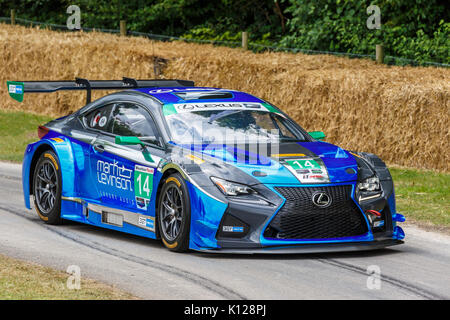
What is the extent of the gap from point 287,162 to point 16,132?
1455 centimetres

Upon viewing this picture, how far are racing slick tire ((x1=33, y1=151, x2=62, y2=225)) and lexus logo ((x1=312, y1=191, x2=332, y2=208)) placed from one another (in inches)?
133

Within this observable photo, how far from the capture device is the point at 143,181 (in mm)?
9375

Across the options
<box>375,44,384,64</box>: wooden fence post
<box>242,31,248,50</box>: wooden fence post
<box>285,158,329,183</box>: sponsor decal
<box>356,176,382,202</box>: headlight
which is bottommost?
<box>356,176,382,202</box>: headlight

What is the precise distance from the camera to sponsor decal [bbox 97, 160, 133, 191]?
961 cm

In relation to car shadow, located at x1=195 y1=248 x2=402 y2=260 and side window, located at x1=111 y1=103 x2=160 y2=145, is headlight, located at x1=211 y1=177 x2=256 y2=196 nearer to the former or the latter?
car shadow, located at x1=195 y1=248 x2=402 y2=260

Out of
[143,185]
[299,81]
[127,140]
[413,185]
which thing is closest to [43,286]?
[143,185]

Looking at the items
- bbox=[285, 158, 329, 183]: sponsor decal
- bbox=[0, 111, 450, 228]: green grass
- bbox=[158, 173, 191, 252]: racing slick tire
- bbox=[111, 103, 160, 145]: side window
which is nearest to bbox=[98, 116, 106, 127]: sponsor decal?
bbox=[111, 103, 160, 145]: side window

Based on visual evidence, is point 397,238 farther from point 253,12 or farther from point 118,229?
point 253,12

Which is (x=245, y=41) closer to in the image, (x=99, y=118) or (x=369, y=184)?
(x=99, y=118)

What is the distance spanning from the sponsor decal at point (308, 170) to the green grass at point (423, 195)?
3063 mm

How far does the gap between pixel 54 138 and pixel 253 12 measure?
21.3m

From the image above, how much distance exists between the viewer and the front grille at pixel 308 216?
854 centimetres
